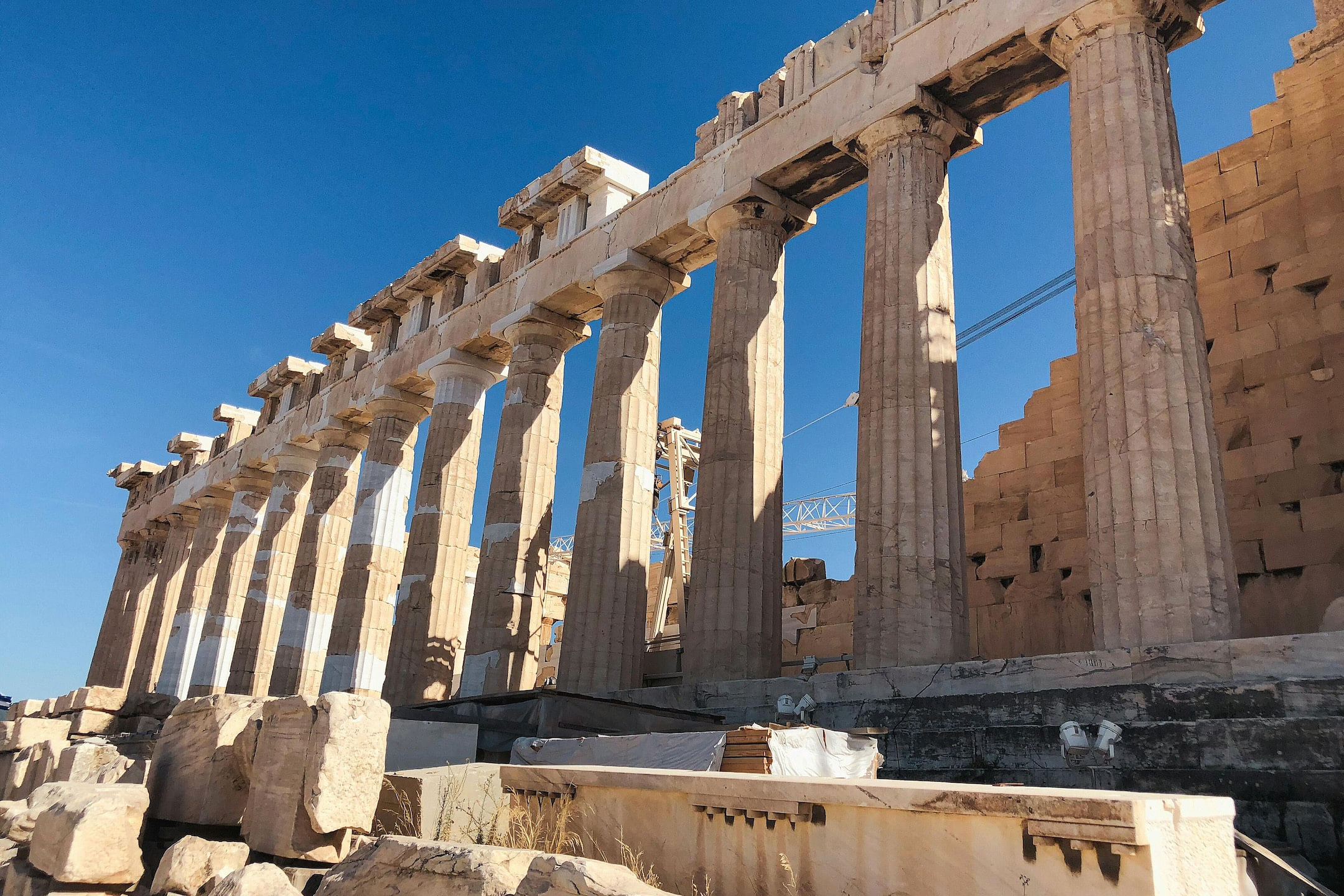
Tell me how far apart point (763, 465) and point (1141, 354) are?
23.8ft

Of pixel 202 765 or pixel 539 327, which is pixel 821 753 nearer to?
pixel 202 765

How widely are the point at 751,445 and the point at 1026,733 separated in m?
8.44

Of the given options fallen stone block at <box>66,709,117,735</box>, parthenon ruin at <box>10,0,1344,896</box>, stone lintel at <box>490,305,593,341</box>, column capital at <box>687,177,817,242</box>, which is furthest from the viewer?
stone lintel at <box>490,305,593,341</box>

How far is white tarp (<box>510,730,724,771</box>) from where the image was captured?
32.5 feet

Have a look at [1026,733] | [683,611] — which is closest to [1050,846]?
[1026,733]

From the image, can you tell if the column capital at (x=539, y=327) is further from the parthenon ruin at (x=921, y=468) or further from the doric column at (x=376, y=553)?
the doric column at (x=376, y=553)

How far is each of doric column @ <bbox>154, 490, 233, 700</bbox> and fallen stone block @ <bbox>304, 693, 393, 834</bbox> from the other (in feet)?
98.4

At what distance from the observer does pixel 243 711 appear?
10.2 m

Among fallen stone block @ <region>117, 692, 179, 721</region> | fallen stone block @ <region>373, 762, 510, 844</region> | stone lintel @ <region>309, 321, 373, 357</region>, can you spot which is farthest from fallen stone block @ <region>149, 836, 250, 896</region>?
stone lintel @ <region>309, 321, 373, 357</region>

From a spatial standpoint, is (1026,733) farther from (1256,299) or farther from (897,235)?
(1256,299)

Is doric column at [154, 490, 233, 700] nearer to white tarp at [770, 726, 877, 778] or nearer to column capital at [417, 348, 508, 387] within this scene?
column capital at [417, 348, 508, 387]

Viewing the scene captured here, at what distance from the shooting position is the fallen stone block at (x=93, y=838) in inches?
315

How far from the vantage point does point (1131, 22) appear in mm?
14195

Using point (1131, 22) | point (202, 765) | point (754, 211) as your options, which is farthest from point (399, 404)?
point (1131, 22)
